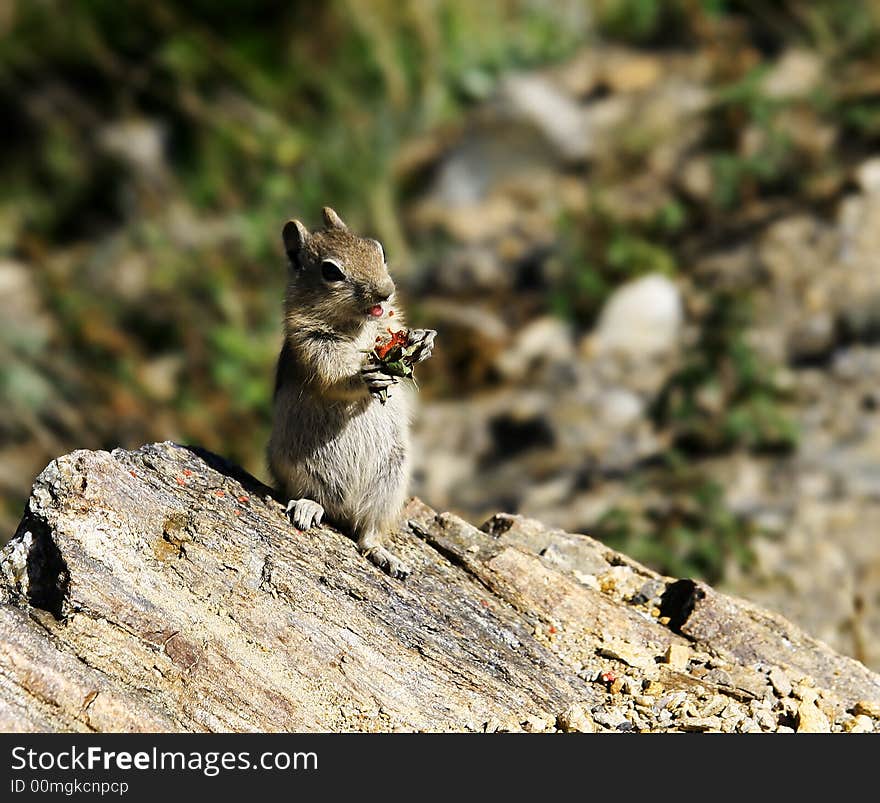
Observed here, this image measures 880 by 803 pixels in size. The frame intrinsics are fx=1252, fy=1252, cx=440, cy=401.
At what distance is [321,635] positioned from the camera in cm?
472

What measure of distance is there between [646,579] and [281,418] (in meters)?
1.82

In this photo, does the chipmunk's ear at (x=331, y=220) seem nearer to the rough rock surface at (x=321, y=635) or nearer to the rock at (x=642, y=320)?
the rough rock surface at (x=321, y=635)

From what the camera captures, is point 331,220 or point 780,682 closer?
point 780,682

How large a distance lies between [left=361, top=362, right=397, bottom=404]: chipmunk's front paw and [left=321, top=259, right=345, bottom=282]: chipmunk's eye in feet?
1.64

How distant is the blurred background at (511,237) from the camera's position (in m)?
9.42

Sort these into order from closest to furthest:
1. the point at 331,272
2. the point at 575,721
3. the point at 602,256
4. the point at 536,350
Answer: the point at 575,721 → the point at 331,272 → the point at 536,350 → the point at 602,256

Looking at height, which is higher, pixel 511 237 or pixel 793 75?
pixel 793 75

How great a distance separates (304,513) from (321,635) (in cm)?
78

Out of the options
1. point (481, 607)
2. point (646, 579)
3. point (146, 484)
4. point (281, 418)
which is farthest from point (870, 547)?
point (146, 484)

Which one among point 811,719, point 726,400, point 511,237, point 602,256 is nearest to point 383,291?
point 811,719

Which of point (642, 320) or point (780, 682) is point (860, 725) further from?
point (642, 320)

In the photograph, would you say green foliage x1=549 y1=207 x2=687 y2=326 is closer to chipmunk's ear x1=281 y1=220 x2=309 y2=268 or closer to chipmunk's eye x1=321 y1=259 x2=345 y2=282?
chipmunk's ear x1=281 y1=220 x2=309 y2=268

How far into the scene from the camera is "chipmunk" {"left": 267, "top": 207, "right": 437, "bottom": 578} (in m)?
5.39

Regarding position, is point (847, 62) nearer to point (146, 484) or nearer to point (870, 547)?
point (870, 547)
